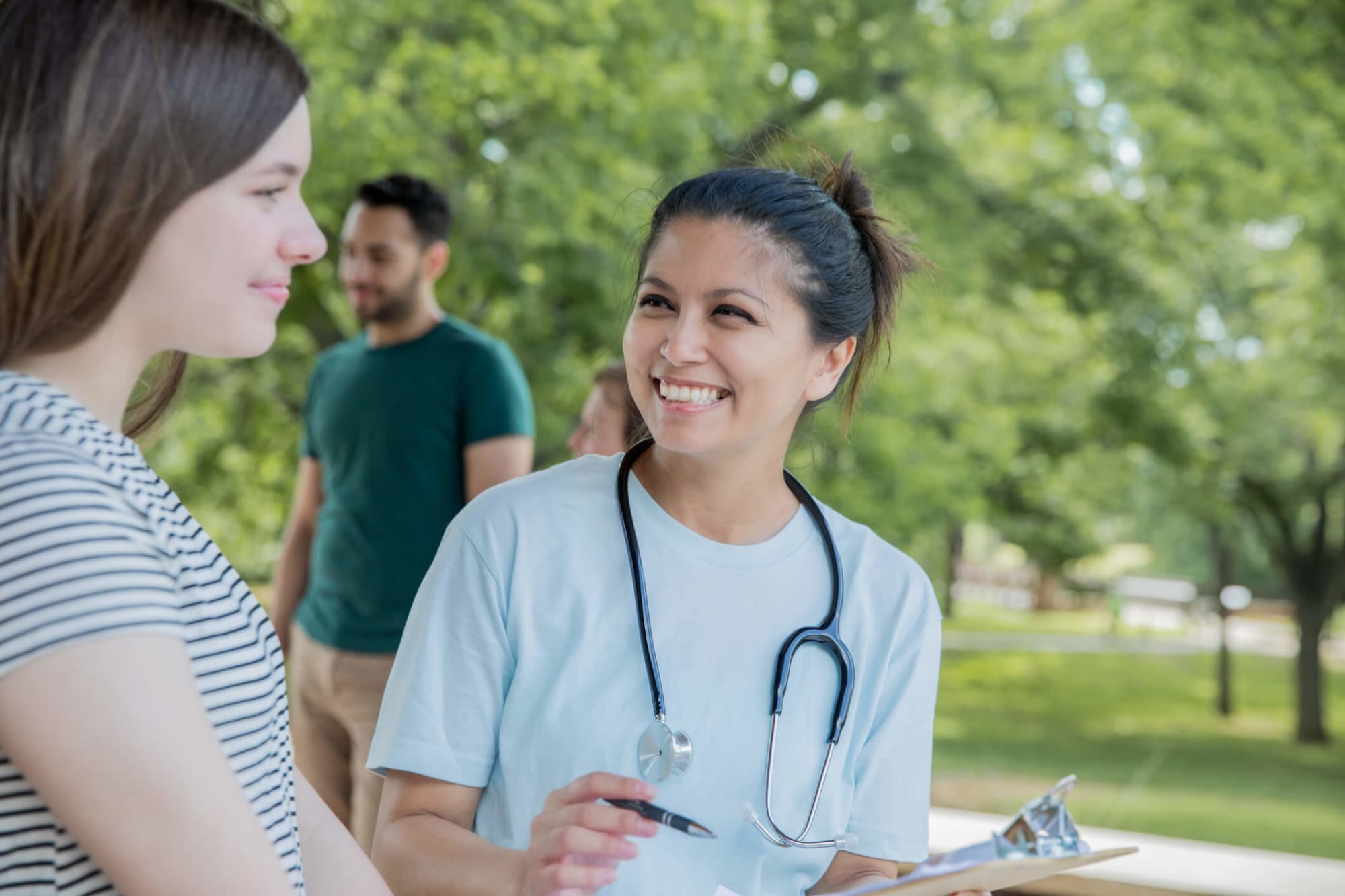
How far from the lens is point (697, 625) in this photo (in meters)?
1.30

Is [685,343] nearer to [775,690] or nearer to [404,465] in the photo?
[775,690]

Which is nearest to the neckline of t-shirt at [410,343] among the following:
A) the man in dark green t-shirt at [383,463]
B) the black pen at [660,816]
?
the man in dark green t-shirt at [383,463]

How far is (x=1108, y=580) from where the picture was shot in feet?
44.7

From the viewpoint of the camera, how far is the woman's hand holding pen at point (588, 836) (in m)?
0.97

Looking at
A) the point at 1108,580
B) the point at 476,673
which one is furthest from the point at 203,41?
the point at 1108,580

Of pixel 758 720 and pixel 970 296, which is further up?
pixel 970 296

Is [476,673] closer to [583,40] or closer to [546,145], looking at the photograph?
[546,145]

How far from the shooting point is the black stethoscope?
3.98 ft

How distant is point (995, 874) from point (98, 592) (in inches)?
24.2

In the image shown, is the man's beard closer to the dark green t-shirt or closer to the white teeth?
the dark green t-shirt

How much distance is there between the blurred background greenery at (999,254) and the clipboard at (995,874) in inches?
136

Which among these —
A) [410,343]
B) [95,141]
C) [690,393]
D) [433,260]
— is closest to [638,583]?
[690,393]

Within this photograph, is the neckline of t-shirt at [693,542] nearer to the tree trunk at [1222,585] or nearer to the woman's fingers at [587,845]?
the woman's fingers at [587,845]

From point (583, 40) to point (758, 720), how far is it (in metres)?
5.24
